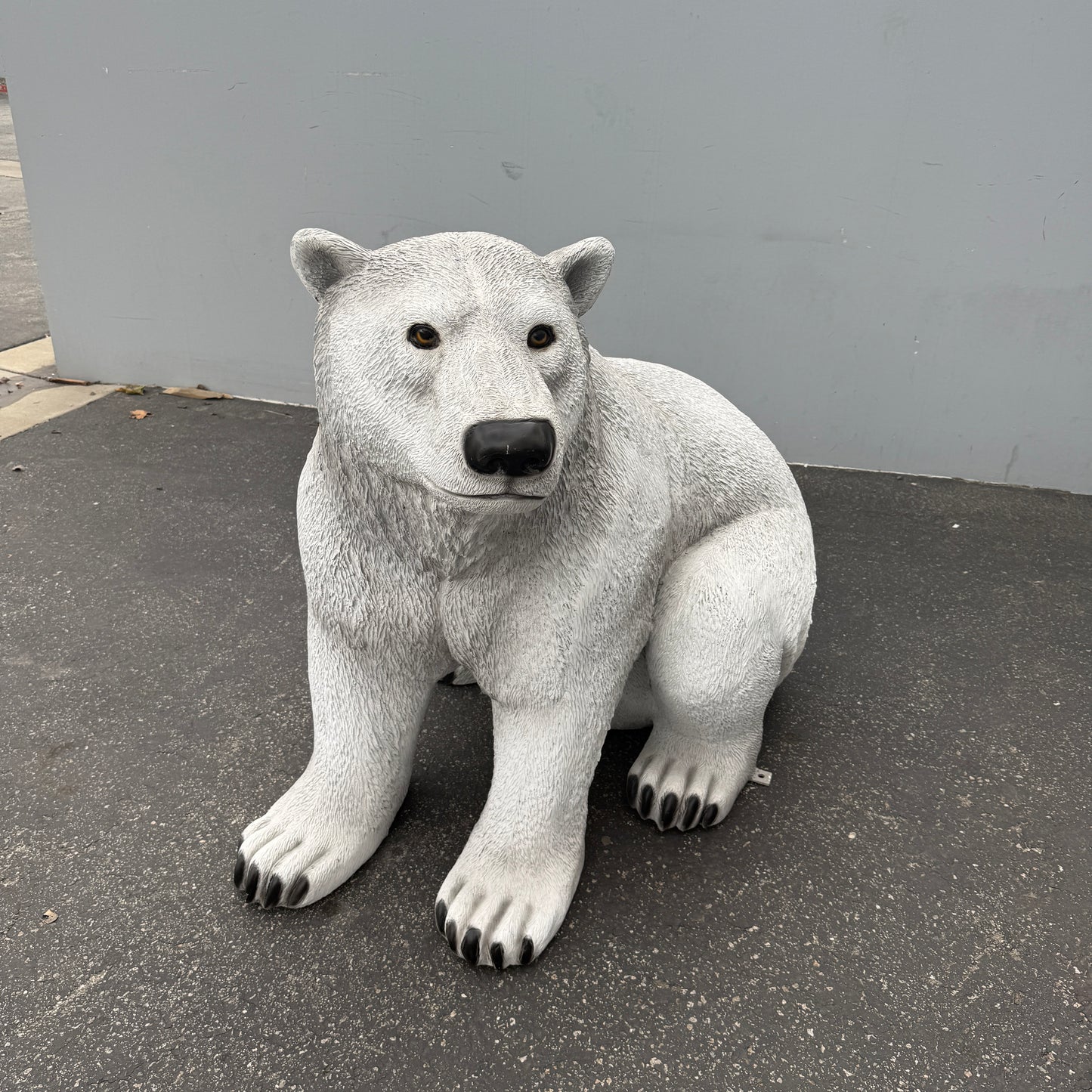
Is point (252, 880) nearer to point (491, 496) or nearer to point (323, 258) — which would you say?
point (491, 496)

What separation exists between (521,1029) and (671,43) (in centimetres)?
312

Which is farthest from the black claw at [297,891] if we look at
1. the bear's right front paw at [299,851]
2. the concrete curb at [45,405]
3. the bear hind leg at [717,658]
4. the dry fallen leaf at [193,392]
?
the dry fallen leaf at [193,392]

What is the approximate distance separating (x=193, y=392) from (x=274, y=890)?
313cm

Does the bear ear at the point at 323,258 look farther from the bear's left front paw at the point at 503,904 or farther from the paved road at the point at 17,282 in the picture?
the paved road at the point at 17,282

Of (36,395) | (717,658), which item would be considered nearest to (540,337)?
(717,658)

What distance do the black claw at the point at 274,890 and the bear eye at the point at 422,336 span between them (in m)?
0.97

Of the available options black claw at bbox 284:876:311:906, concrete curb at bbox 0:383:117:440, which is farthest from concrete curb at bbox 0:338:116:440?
black claw at bbox 284:876:311:906

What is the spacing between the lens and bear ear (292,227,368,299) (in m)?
1.31

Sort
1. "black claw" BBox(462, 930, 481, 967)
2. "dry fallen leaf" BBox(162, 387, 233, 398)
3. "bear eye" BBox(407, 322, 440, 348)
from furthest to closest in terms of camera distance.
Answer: "dry fallen leaf" BBox(162, 387, 233, 398)
"black claw" BBox(462, 930, 481, 967)
"bear eye" BBox(407, 322, 440, 348)

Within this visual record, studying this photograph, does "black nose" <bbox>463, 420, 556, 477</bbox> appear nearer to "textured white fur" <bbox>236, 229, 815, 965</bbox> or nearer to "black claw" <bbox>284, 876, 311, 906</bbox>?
"textured white fur" <bbox>236, 229, 815, 965</bbox>

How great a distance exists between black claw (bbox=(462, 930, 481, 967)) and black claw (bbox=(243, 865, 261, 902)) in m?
0.39

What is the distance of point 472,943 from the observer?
1.53 meters

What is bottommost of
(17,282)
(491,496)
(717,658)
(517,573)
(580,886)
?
(17,282)

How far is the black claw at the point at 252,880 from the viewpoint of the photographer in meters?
1.63
